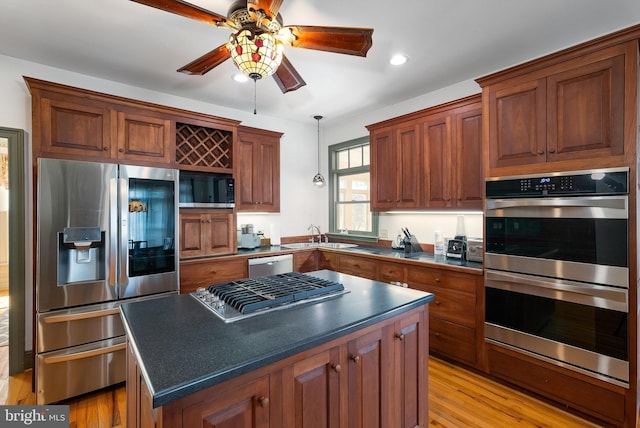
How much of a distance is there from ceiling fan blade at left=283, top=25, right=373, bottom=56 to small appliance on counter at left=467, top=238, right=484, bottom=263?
2.03 metres

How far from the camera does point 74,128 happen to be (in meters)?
2.55

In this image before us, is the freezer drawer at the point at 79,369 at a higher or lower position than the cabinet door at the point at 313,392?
lower

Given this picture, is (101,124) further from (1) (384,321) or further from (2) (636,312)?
(2) (636,312)

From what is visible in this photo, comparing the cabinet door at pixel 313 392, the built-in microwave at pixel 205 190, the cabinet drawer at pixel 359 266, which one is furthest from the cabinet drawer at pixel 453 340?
the built-in microwave at pixel 205 190

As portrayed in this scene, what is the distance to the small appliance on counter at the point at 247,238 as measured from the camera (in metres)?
3.89

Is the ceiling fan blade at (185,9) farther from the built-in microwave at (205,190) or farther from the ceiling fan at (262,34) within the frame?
the built-in microwave at (205,190)

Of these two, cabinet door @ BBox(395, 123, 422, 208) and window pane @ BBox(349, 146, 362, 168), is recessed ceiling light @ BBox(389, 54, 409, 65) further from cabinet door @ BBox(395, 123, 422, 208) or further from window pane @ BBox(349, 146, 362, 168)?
window pane @ BBox(349, 146, 362, 168)

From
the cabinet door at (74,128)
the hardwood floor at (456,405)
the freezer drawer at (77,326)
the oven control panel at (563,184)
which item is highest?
the cabinet door at (74,128)

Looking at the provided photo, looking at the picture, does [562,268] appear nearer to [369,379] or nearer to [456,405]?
[456,405]

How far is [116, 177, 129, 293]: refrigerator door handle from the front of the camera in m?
2.58

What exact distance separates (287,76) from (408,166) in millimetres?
1821

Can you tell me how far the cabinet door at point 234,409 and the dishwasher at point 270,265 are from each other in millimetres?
2508

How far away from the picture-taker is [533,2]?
196 cm

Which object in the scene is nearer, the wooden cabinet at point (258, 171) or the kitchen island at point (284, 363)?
the kitchen island at point (284, 363)
